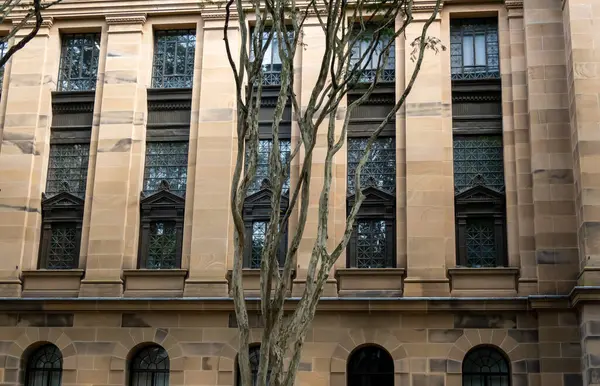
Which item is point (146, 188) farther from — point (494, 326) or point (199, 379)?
point (494, 326)

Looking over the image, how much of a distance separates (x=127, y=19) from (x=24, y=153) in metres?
4.95

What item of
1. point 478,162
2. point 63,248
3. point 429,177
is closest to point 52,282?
point 63,248

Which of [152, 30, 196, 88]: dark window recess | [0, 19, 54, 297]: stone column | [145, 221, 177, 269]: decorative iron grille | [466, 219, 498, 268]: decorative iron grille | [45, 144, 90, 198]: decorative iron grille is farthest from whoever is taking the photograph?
[152, 30, 196, 88]: dark window recess

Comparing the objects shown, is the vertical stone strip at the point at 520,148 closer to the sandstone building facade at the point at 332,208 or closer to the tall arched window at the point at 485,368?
the sandstone building facade at the point at 332,208

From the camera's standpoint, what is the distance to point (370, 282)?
22.3 metres

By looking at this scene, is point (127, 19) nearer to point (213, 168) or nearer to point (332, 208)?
point (213, 168)

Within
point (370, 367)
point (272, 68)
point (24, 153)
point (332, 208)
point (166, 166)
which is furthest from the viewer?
point (272, 68)

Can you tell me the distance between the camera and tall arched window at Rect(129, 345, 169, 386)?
74.8 feet

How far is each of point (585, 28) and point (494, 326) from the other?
793 centimetres

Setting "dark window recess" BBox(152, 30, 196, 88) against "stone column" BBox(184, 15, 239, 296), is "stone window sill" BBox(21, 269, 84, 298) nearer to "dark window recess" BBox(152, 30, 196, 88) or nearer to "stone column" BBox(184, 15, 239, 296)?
"stone column" BBox(184, 15, 239, 296)

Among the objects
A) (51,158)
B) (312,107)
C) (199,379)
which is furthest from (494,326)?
(51,158)

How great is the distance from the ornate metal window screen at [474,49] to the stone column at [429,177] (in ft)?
1.66

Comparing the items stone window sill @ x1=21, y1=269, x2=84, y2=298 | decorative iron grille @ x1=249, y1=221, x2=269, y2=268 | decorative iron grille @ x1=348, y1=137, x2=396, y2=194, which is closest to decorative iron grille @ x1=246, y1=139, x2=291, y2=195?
decorative iron grille @ x1=249, y1=221, x2=269, y2=268

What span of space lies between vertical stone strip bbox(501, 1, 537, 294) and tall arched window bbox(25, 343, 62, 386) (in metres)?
12.4
